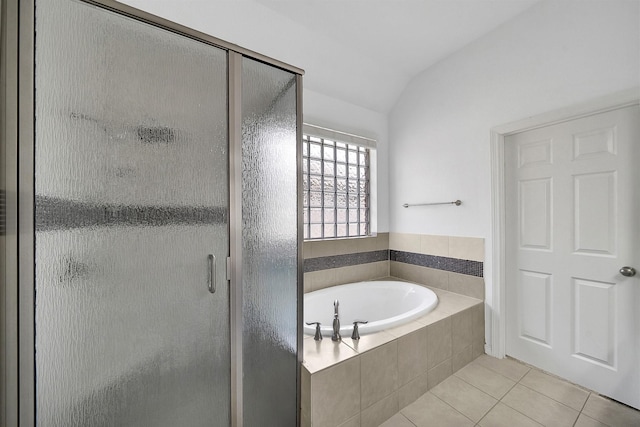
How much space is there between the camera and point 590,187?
166cm

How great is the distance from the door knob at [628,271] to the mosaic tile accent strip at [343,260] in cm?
179

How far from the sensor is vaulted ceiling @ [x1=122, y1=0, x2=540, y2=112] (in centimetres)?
165

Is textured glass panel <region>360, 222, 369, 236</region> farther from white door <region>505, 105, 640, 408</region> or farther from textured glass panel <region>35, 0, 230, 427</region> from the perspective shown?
textured glass panel <region>35, 0, 230, 427</region>

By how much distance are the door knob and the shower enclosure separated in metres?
2.00

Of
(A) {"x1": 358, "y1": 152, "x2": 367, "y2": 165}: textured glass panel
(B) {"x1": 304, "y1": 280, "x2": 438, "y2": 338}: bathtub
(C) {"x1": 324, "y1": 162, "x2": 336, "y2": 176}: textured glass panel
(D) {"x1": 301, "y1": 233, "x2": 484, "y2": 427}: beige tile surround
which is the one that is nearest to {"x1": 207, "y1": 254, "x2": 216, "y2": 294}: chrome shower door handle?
(D) {"x1": 301, "y1": 233, "x2": 484, "y2": 427}: beige tile surround

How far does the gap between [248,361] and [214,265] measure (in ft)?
1.57

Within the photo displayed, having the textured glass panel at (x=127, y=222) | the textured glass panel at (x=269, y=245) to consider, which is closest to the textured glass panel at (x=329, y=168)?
the textured glass panel at (x=269, y=245)

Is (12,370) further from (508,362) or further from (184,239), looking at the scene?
(508,362)

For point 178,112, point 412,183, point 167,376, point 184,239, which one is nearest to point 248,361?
point 167,376

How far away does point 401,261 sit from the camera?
285 centimetres

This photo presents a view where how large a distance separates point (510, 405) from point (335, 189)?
212 cm

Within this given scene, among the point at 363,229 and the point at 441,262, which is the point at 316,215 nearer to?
the point at 363,229

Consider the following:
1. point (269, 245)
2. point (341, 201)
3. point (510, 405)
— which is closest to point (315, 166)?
point (341, 201)

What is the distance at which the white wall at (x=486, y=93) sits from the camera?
5.10 ft
